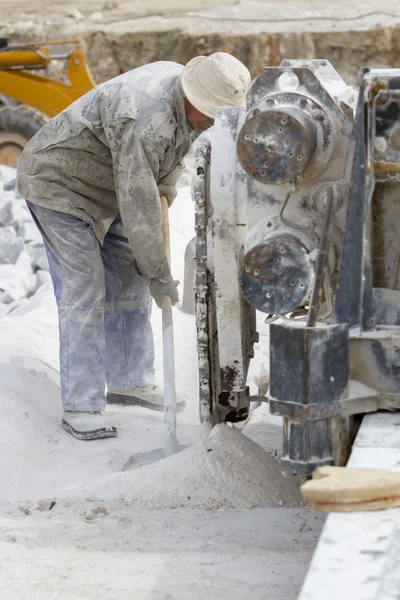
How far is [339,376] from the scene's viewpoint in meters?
2.82

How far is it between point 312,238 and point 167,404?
143 centimetres

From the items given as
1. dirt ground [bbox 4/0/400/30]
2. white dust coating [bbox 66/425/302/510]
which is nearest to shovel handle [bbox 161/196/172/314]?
white dust coating [bbox 66/425/302/510]

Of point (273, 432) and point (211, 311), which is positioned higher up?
point (211, 311)

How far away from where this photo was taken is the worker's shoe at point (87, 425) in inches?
176

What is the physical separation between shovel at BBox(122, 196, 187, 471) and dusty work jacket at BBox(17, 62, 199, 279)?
0.20 meters

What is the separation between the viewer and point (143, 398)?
16.8ft

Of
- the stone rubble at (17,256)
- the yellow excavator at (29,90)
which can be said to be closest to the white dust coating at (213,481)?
the stone rubble at (17,256)

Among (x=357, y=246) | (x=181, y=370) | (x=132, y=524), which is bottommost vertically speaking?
(x=181, y=370)

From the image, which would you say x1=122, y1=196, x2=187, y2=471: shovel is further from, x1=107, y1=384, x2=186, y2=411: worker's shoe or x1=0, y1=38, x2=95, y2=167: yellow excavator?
x1=0, y1=38, x2=95, y2=167: yellow excavator

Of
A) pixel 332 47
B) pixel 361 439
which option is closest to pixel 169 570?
pixel 361 439

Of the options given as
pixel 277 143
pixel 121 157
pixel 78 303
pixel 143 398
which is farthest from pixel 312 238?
pixel 143 398

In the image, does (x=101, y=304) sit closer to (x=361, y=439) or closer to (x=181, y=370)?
(x=181, y=370)

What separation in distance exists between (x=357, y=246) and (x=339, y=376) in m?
0.40

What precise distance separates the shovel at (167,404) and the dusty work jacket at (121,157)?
0.20m
